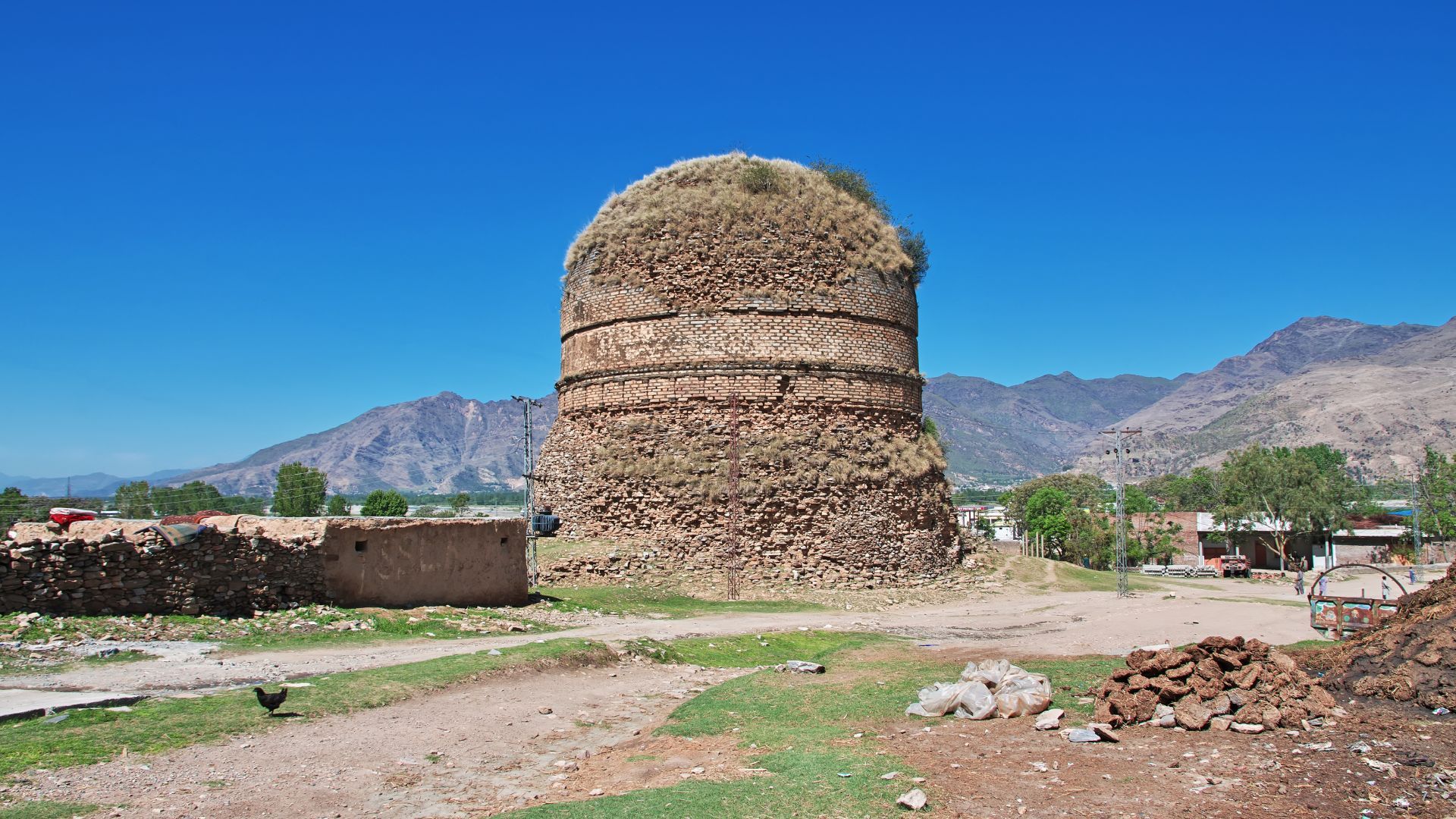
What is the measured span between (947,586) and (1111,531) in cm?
3483

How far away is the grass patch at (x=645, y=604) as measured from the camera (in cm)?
2048

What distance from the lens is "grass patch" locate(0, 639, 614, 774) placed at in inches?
305

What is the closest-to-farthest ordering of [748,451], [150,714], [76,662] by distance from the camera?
[150,714], [76,662], [748,451]

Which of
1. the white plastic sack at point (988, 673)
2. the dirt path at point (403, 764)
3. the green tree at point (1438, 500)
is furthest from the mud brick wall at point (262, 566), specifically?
the green tree at point (1438, 500)

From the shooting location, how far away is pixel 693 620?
19.6 meters

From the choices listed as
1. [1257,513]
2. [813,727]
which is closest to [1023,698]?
[813,727]

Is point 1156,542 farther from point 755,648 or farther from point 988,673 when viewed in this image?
point 988,673

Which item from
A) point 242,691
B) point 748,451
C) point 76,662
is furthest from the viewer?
point 748,451

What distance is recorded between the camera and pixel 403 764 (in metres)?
8.38

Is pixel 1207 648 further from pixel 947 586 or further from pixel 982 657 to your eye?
pixel 947 586

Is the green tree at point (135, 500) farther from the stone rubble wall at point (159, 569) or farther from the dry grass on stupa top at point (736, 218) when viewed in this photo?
the stone rubble wall at point (159, 569)

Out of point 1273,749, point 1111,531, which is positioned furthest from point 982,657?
point 1111,531

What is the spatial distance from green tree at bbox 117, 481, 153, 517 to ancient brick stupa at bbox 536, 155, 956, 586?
125 ft

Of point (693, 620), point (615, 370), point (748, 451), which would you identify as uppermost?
point (615, 370)
